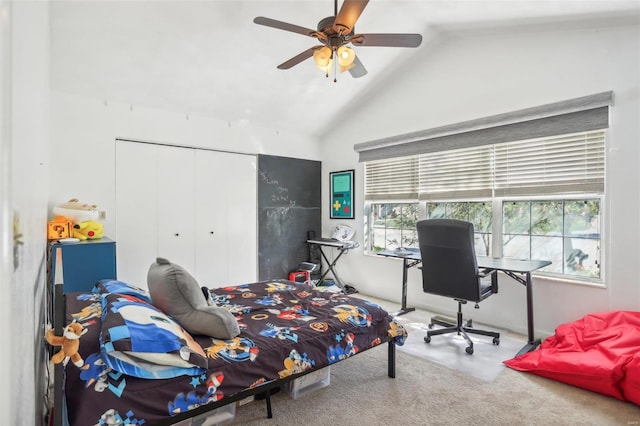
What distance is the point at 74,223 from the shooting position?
3.12m

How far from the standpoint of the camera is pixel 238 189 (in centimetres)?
475

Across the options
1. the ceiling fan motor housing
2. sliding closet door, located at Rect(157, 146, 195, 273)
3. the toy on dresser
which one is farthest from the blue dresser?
the ceiling fan motor housing

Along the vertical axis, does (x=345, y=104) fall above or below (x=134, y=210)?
above

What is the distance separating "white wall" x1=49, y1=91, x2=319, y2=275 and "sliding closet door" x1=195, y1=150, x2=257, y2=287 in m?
0.33

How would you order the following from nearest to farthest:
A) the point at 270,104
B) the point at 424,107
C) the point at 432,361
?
the point at 432,361
the point at 424,107
the point at 270,104

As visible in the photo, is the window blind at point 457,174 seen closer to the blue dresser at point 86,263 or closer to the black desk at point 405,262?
the black desk at point 405,262

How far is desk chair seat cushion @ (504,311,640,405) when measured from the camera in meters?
2.18

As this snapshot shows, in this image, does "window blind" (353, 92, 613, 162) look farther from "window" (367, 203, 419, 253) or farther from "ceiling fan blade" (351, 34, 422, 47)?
"ceiling fan blade" (351, 34, 422, 47)

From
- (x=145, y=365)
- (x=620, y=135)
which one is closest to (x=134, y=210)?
(x=145, y=365)

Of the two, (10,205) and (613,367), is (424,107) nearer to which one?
(613,367)

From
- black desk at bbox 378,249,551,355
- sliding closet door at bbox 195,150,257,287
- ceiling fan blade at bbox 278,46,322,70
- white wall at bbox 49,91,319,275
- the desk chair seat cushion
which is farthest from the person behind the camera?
sliding closet door at bbox 195,150,257,287

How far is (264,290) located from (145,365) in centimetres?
152

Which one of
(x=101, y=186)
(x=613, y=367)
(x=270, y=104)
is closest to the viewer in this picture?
(x=613, y=367)

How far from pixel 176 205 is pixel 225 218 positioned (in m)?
0.68
